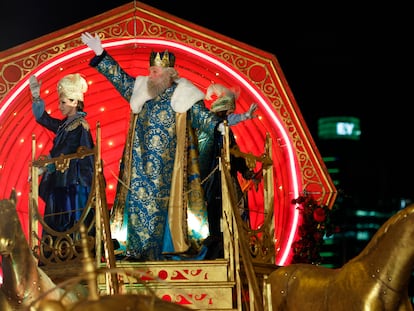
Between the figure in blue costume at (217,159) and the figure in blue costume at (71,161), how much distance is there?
1.28 meters

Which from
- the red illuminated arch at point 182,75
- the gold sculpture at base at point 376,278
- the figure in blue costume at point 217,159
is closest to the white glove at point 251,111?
the figure in blue costume at point 217,159

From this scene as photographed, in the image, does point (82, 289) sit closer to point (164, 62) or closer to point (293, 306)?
point (293, 306)

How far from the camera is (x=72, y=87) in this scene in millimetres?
9922

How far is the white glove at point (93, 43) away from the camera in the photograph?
986 cm

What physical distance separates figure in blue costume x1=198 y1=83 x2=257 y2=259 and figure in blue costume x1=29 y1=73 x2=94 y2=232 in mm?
1275

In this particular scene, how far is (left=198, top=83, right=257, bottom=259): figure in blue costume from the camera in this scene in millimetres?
9867

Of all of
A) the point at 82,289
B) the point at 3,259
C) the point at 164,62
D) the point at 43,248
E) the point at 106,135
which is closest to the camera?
the point at 3,259

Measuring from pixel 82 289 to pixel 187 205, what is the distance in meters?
2.49

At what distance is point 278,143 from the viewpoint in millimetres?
10766

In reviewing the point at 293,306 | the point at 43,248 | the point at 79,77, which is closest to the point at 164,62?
the point at 79,77

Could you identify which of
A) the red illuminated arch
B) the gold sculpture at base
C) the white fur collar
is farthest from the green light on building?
the gold sculpture at base

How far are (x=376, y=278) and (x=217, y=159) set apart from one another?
11.6ft

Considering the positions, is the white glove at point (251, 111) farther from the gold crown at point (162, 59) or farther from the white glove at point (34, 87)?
the white glove at point (34, 87)

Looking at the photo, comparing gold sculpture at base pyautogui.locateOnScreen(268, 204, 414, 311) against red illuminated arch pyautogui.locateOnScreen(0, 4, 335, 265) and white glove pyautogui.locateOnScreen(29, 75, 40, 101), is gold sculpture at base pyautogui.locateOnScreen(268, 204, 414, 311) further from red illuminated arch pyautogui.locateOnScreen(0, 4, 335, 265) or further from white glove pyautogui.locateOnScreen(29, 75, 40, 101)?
white glove pyautogui.locateOnScreen(29, 75, 40, 101)
